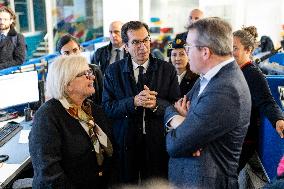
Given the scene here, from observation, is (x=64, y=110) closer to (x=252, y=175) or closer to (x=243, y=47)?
(x=243, y=47)

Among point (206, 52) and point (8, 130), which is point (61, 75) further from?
point (8, 130)

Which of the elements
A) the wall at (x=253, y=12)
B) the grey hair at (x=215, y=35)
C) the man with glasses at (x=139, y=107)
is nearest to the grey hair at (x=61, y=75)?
the man with glasses at (x=139, y=107)

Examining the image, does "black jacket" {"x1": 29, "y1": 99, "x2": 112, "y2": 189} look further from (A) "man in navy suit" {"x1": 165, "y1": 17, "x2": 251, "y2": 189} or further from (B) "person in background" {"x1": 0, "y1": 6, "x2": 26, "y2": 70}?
(B) "person in background" {"x1": 0, "y1": 6, "x2": 26, "y2": 70}

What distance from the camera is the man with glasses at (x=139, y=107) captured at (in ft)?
8.15

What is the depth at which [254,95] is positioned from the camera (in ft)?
8.05

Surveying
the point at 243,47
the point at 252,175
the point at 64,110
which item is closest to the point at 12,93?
the point at 64,110

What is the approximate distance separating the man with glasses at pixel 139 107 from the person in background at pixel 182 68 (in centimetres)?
63

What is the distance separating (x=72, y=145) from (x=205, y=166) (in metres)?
0.77

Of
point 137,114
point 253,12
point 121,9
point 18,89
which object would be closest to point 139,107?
point 137,114

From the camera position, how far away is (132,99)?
2352 mm

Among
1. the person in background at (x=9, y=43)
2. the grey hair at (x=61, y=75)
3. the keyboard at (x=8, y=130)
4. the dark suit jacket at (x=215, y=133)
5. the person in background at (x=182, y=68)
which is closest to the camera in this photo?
the dark suit jacket at (x=215, y=133)

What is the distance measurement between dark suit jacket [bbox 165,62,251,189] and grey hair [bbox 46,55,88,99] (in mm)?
716

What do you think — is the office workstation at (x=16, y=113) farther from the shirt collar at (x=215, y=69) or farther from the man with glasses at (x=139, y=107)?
the shirt collar at (x=215, y=69)

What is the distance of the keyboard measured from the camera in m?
2.73
